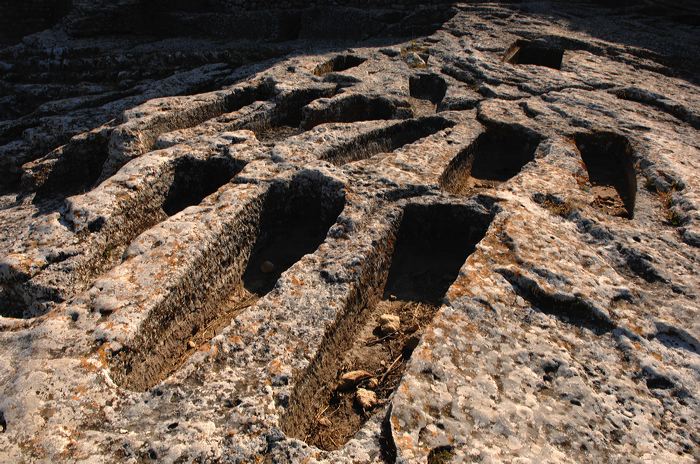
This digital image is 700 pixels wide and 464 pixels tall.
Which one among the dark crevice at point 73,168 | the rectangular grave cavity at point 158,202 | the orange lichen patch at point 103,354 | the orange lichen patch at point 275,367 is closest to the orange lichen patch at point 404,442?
the orange lichen patch at point 275,367

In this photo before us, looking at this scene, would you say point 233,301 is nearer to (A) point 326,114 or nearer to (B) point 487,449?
(B) point 487,449

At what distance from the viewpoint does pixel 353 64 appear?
19.1ft

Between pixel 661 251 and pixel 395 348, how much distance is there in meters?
1.44

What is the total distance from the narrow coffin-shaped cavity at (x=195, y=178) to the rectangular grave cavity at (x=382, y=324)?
1321mm

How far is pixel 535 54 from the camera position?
607cm

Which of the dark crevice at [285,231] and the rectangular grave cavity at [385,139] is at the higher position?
the rectangular grave cavity at [385,139]

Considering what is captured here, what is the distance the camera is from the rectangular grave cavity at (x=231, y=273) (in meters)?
2.18

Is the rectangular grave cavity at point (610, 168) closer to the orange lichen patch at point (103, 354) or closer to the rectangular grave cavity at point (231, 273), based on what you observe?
the rectangular grave cavity at point (231, 273)

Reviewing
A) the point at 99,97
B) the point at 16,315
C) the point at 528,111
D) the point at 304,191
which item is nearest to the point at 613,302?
the point at 304,191

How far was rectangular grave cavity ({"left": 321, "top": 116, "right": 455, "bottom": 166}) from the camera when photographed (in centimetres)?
366

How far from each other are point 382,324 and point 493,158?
81.8 inches

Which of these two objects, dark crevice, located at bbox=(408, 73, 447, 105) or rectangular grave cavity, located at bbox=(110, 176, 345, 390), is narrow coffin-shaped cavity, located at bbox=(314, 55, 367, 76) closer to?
dark crevice, located at bbox=(408, 73, 447, 105)

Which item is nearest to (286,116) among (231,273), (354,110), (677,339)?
(354,110)

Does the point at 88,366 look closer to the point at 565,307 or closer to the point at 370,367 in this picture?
the point at 370,367
